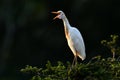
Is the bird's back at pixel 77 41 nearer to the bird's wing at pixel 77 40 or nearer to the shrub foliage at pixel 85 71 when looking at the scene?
the bird's wing at pixel 77 40

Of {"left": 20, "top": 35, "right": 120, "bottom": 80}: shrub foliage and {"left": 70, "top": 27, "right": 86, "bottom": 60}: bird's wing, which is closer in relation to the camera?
{"left": 20, "top": 35, "right": 120, "bottom": 80}: shrub foliage

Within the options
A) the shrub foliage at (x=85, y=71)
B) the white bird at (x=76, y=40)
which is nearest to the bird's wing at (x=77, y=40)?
the white bird at (x=76, y=40)

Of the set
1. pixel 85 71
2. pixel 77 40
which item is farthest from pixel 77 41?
pixel 85 71

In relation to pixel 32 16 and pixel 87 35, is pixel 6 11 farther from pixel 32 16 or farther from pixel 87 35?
pixel 87 35

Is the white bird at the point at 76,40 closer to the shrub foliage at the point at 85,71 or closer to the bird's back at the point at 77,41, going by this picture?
the bird's back at the point at 77,41

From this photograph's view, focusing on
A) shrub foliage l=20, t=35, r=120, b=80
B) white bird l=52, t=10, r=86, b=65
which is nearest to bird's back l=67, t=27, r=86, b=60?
white bird l=52, t=10, r=86, b=65

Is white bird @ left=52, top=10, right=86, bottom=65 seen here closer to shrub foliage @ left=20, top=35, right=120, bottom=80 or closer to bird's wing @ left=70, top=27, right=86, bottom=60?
bird's wing @ left=70, top=27, right=86, bottom=60

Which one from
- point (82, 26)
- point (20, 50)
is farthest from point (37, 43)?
point (82, 26)

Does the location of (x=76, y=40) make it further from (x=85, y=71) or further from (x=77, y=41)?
(x=85, y=71)

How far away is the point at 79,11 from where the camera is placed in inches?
749

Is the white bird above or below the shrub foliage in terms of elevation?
above

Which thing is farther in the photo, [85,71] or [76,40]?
[76,40]

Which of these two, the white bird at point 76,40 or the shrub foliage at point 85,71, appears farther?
the white bird at point 76,40

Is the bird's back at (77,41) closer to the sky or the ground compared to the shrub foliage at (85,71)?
closer to the sky
